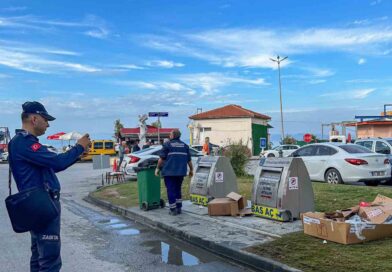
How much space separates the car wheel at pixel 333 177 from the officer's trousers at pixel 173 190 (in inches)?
266

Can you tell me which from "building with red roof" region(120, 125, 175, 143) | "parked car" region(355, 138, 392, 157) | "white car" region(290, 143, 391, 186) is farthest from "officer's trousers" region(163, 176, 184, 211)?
"building with red roof" region(120, 125, 175, 143)

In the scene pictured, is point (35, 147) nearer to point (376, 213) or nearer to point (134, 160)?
point (376, 213)

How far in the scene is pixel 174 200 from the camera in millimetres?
9789

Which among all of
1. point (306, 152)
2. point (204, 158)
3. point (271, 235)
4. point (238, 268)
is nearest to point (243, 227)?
point (271, 235)

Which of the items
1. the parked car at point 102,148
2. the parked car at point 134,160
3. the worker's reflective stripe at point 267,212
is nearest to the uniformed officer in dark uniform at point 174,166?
the worker's reflective stripe at point 267,212

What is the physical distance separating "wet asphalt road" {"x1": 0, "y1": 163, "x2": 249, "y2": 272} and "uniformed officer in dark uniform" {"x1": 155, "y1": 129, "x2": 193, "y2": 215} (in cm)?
96

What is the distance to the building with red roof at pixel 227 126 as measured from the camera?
5162 cm

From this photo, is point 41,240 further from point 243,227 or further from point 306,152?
point 306,152

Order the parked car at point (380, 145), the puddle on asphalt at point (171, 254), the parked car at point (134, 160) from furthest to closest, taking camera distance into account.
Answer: the parked car at point (134, 160)
the parked car at point (380, 145)
the puddle on asphalt at point (171, 254)

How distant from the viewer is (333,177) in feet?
48.1

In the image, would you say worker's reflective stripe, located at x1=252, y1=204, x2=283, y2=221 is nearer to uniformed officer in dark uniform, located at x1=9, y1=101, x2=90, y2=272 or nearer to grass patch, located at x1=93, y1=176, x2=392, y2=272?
grass patch, located at x1=93, y1=176, x2=392, y2=272

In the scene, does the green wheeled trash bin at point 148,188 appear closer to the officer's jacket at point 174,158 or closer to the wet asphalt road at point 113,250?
the wet asphalt road at point 113,250

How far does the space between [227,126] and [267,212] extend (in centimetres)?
4444

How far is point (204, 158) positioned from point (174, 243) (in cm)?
366
